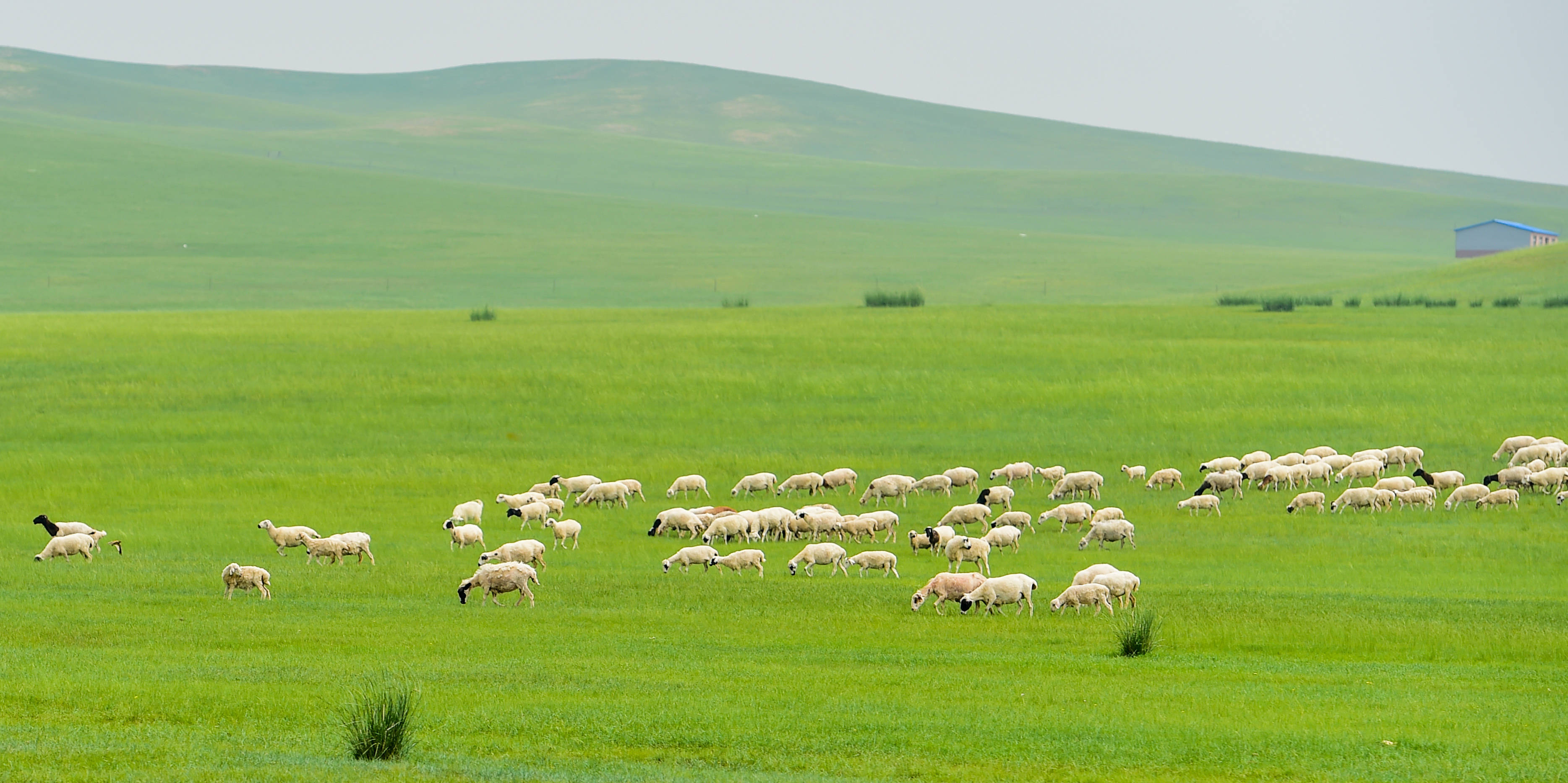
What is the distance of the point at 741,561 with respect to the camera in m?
27.6

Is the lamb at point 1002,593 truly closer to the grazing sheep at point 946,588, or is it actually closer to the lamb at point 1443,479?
the grazing sheep at point 946,588

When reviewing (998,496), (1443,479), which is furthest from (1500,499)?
(998,496)

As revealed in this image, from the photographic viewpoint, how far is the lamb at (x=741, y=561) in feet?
90.2

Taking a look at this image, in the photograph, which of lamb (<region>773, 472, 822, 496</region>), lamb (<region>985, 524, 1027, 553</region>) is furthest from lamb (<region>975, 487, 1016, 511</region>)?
lamb (<region>985, 524, 1027, 553</region>)

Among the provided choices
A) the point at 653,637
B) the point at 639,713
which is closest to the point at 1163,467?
the point at 653,637

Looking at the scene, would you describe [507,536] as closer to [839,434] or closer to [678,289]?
[839,434]

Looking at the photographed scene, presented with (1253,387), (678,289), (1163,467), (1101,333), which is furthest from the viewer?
(678,289)

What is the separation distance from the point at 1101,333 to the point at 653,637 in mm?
48090

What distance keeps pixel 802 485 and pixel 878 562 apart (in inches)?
409

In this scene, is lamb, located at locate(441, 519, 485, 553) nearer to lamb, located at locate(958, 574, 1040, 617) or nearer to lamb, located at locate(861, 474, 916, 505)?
lamb, located at locate(861, 474, 916, 505)

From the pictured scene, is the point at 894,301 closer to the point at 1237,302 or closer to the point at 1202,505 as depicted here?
the point at 1237,302

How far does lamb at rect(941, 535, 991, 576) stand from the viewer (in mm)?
27375

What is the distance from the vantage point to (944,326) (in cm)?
6806

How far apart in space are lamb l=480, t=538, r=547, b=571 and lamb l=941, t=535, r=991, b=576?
5.28 meters
